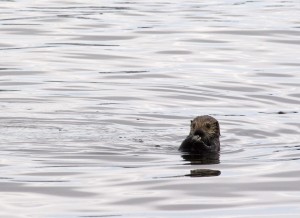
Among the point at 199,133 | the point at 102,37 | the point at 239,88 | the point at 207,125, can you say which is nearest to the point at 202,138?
the point at 199,133

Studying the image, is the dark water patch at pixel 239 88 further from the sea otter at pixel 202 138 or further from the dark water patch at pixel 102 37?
the dark water patch at pixel 102 37

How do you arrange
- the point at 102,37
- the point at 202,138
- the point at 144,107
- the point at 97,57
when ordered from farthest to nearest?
the point at 102,37 → the point at 97,57 → the point at 144,107 → the point at 202,138

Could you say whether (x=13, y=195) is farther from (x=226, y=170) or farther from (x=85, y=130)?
(x=85, y=130)

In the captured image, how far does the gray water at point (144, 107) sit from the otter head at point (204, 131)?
0.82ft

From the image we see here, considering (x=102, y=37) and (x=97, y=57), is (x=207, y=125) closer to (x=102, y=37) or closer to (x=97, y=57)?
(x=97, y=57)

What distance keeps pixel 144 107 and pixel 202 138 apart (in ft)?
9.52

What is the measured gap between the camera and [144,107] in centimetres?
1577

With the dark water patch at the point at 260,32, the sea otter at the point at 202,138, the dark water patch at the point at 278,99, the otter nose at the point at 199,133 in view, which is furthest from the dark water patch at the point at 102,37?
the otter nose at the point at 199,133

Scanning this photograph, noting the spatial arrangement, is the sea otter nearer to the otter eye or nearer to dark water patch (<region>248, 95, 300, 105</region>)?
the otter eye

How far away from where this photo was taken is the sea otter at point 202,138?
12.8m

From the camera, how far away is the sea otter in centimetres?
1282


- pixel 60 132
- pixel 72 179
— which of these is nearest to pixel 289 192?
pixel 72 179

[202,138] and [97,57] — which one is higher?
[97,57]

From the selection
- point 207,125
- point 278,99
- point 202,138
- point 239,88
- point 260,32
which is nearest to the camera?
point 202,138
